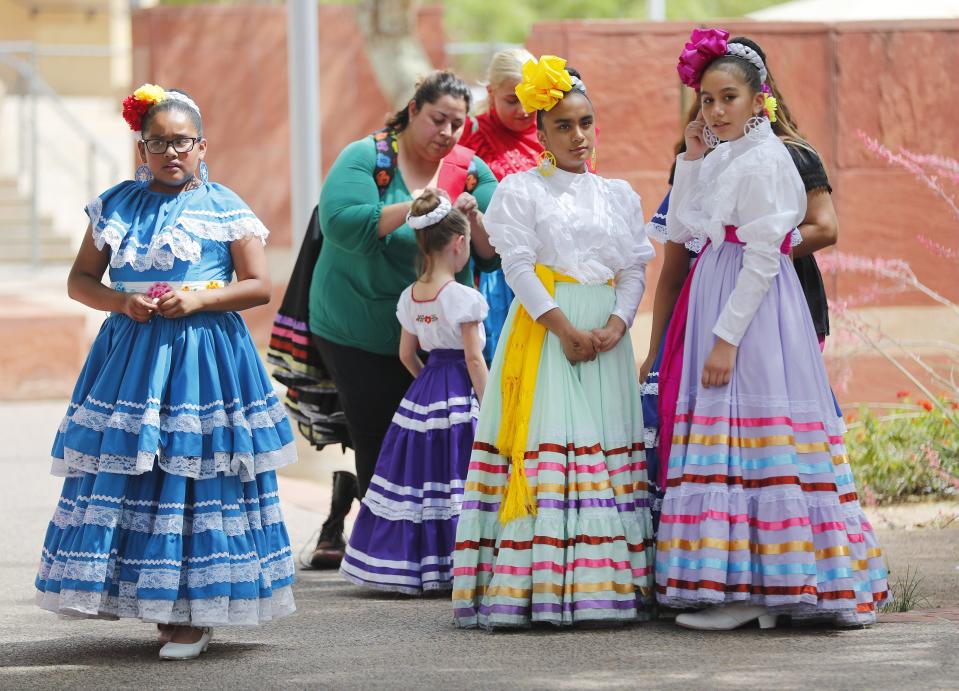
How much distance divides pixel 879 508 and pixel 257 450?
167 inches

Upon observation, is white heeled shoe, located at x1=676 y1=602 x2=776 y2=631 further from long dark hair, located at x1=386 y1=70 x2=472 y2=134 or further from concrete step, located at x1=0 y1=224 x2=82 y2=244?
concrete step, located at x1=0 y1=224 x2=82 y2=244

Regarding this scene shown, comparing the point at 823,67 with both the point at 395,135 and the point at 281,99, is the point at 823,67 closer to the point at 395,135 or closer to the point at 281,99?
the point at 395,135

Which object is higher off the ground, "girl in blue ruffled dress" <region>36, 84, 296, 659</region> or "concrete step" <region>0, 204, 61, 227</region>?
"concrete step" <region>0, 204, 61, 227</region>

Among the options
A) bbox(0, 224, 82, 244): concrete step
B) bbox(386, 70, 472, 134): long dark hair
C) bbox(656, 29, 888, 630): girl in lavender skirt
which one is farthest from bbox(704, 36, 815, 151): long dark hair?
bbox(0, 224, 82, 244): concrete step

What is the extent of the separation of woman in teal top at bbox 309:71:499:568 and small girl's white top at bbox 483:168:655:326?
28.6 inches

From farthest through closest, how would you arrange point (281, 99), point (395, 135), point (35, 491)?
point (281, 99), point (35, 491), point (395, 135)

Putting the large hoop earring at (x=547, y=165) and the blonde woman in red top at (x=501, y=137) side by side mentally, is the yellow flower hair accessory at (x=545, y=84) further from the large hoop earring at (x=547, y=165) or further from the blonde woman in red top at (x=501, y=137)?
the blonde woman in red top at (x=501, y=137)

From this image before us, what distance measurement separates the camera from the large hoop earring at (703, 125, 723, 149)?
5668mm

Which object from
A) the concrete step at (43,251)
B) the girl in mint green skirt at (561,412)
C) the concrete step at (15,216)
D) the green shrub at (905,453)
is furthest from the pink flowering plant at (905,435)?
the concrete step at (15,216)

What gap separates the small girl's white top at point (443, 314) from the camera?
20.6 ft

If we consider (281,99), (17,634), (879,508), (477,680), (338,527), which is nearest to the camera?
(477,680)

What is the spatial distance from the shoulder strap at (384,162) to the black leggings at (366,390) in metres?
0.70

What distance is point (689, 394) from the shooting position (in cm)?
550

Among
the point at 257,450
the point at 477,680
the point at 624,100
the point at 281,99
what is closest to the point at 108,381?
the point at 257,450
